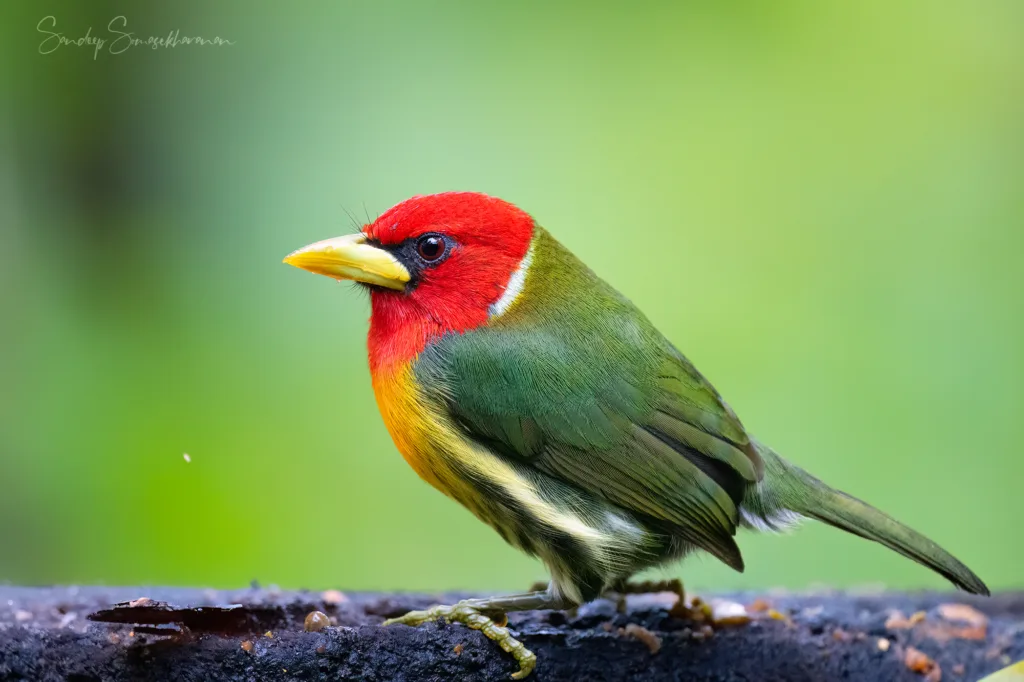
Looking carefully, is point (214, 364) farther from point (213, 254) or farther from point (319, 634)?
point (319, 634)

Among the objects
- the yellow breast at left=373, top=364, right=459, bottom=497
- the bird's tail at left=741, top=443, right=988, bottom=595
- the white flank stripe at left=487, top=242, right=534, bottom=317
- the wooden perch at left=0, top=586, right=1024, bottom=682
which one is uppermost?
the white flank stripe at left=487, top=242, right=534, bottom=317

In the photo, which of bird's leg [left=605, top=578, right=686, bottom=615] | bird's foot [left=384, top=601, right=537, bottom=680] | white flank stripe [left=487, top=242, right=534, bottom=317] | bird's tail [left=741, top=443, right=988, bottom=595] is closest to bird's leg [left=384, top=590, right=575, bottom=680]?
bird's foot [left=384, top=601, right=537, bottom=680]

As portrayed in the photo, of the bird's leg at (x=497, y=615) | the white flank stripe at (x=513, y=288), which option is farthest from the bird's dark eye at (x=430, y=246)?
the bird's leg at (x=497, y=615)

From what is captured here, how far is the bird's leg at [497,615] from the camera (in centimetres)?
271

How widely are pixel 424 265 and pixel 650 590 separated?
124 cm

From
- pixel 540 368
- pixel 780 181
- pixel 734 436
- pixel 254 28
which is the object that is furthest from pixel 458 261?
pixel 780 181

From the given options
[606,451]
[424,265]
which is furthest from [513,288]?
[606,451]

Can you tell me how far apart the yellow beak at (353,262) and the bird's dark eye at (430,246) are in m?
0.07

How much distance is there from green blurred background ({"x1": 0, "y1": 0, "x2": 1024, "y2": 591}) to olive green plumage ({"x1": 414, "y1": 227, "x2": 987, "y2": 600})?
1.85 meters

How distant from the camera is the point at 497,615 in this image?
116 inches

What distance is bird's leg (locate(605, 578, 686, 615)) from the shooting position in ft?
10.8

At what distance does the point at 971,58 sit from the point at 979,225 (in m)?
0.89

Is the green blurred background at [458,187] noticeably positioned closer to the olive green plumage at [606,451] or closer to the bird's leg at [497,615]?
the olive green plumage at [606,451]

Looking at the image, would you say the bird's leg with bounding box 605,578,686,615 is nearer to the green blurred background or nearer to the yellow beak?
the yellow beak
